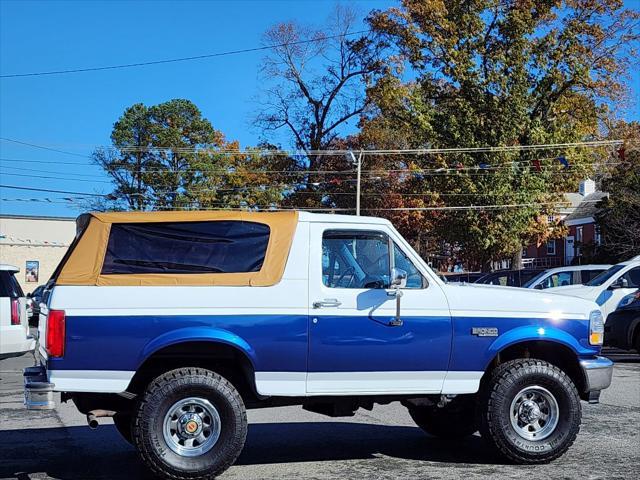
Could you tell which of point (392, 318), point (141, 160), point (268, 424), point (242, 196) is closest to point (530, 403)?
point (392, 318)

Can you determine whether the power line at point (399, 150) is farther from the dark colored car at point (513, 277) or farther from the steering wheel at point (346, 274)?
the steering wheel at point (346, 274)

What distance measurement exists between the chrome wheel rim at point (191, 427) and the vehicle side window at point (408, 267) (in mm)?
2016

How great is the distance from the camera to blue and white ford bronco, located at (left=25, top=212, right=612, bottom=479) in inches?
231

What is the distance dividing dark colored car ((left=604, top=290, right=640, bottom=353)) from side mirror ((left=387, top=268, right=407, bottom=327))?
976cm

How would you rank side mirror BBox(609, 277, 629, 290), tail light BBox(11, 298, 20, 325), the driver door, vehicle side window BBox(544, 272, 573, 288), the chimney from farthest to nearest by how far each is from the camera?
the chimney < vehicle side window BBox(544, 272, 573, 288) < side mirror BBox(609, 277, 629, 290) < tail light BBox(11, 298, 20, 325) < the driver door

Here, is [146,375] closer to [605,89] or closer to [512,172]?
[512,172]

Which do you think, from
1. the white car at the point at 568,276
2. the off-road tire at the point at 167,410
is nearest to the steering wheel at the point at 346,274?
the off-road tire at the point at 167,410

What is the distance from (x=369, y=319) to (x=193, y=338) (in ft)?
4.84

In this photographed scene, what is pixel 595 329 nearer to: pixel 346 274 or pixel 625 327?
pixel 346 274

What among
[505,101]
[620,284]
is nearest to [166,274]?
[620,284]

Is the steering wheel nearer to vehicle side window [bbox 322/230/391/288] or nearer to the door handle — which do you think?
vehicle side window [bbox 322/230/391/288]

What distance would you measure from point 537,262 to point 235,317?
5546cm

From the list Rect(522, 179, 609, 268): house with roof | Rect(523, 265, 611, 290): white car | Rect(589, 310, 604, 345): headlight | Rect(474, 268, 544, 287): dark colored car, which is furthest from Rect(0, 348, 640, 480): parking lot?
Rect(522, 179, 609, 268): house with roof

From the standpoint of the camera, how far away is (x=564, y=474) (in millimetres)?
6273
